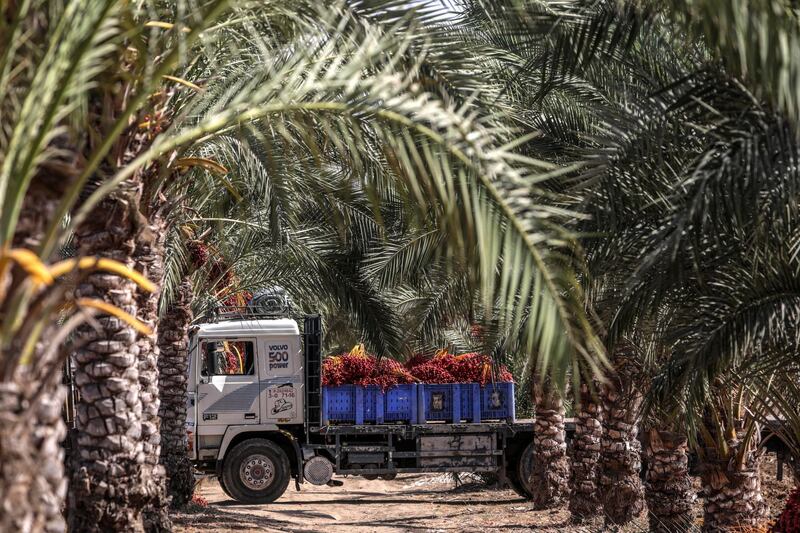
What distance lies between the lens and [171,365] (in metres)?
14.4

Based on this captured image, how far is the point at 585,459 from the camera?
13.7 metres

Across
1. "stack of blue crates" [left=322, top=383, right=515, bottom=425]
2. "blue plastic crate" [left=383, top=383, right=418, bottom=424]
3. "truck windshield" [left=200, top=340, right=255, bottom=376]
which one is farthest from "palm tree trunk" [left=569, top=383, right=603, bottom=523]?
"truck windshield" [left=200, top=340, right=255, bottom=376]

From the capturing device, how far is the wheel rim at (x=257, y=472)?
16.9m

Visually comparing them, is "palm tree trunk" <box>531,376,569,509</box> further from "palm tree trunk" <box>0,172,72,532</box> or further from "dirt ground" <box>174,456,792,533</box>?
"palm tree trunk" <box>0,172,72,532</box>

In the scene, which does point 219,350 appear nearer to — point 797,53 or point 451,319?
point 451,319

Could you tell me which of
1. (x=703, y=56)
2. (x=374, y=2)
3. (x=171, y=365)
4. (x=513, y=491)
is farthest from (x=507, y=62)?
(x=513, y=491)

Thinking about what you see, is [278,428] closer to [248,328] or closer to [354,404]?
[354,404]

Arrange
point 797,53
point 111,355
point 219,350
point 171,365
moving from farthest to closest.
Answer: point 219,350 < point 171,365 < point 111,355 < point 797,53

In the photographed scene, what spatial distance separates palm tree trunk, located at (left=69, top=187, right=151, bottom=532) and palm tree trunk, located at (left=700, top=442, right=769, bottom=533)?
6058mm

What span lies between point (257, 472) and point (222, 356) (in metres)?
2.06

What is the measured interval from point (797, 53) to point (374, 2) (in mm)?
2220

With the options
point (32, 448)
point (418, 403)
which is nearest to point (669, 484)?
point (418, 403)

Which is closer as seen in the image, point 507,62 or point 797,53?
point 797,53

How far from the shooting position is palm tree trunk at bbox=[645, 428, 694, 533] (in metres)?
11.7
